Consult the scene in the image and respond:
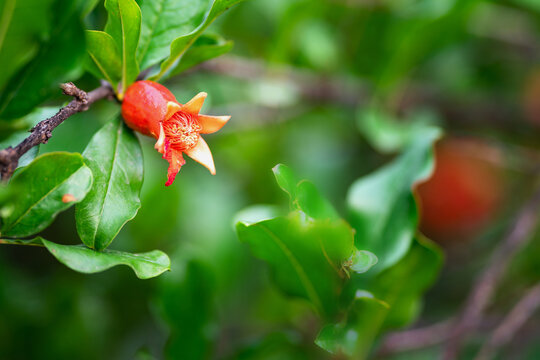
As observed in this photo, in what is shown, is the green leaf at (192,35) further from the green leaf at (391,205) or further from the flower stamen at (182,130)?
the green leaf at (391,205)

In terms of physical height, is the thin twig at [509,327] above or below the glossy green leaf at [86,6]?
below

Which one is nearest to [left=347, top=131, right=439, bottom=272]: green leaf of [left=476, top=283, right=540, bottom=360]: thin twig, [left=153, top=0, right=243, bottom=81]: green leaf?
[left=476, top=283, right=540, bottom=360]: thin twig

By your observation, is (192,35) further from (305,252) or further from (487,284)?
(487,284)

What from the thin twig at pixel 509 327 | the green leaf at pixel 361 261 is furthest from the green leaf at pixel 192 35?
the thin twig at pixel 509 327

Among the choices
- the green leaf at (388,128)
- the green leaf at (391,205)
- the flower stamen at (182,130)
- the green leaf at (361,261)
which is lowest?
the green leaf at (388,128)

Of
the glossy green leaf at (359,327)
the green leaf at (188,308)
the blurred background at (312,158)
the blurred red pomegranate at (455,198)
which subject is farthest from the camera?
the blurred red pomegranate at (455,198)

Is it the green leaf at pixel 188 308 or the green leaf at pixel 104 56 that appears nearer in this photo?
the green leaf at pixel 104 56

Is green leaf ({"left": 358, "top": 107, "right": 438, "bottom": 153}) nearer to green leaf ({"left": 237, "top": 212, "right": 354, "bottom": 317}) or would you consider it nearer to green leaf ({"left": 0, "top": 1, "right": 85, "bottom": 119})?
green leaf ({"left": 237, "top": 212, "right": 354, "bottom": 317})

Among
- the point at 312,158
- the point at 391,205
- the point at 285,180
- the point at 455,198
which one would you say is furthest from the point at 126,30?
the point at 455,198
